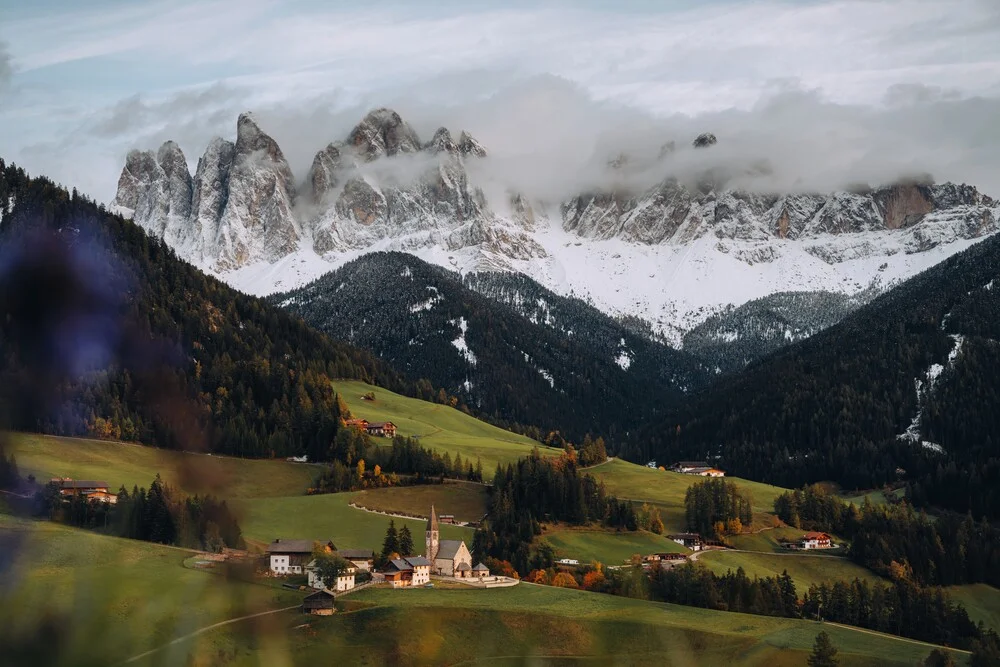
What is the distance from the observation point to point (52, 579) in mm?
45688

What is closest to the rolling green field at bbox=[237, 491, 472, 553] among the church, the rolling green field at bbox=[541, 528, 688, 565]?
the church

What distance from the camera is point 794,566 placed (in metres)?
121

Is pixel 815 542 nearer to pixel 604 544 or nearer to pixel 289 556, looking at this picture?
pixel 604 544

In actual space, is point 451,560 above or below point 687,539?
above

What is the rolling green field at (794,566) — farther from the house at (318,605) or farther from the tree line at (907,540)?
the house at (318,605)

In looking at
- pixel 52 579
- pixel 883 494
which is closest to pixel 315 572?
pixel 52 579

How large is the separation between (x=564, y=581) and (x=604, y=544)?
23.4m

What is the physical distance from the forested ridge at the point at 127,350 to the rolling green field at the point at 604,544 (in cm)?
3460

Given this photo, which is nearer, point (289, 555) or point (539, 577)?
point (289, 555)

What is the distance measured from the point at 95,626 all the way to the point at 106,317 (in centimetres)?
4593

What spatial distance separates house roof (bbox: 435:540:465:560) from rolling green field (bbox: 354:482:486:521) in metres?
28.6

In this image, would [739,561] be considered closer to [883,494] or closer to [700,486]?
[700,486]

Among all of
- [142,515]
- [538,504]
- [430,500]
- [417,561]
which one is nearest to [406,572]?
[417,561]

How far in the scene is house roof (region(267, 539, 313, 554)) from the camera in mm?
89062
